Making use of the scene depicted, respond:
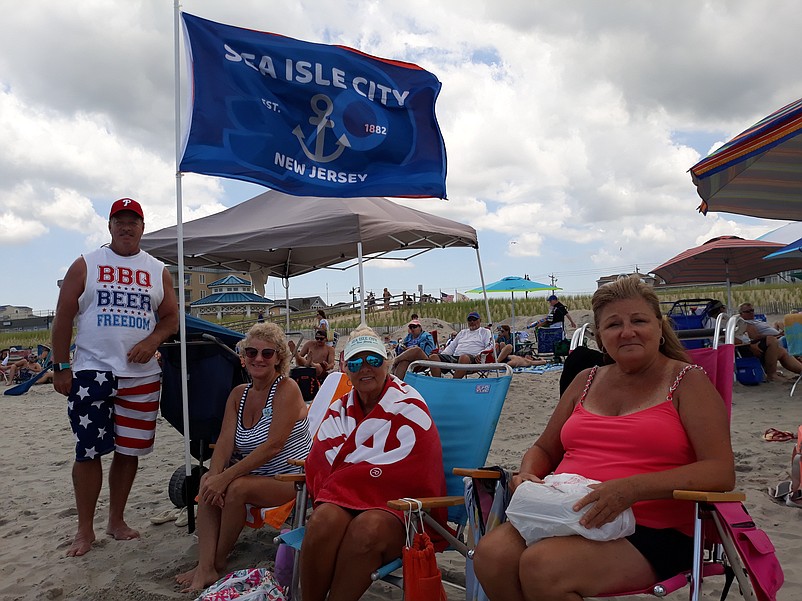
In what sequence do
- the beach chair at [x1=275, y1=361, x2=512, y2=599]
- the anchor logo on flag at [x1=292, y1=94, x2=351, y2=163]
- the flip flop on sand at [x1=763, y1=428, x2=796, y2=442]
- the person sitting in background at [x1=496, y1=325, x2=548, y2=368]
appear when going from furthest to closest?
the person sitting in background at [x1=496, y1=325, x2=548, y2=368] → the flip flop on sand at [x1=763, y1=428, x2=796, y2=442] → the anchor logo on flag at [x1=292, y1=94, x2=351, y2=163] → the beach chair at [x1=275, y1=361, x2=512, y2=599]

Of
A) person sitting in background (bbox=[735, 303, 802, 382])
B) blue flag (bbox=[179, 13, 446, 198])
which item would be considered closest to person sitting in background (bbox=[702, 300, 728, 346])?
person sitting in background (bbox=[735, 303, 802, 382])

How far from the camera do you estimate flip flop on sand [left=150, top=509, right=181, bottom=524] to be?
3.62 metres

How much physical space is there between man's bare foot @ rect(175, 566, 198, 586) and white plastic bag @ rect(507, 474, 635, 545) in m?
1.66

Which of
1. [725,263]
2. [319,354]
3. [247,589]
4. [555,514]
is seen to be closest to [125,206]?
[247,589]

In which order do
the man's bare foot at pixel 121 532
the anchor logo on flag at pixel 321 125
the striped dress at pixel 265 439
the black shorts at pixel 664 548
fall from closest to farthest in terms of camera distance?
the black shorts at pixel 664 548
the striped dress at pixel 265 439
the man's bare foot at pixel 121 532
the anchor logo on flag at pixel 321 125

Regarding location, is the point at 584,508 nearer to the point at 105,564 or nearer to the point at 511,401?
the point at 105,564

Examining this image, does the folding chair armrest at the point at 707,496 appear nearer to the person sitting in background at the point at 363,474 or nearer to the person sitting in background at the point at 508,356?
the person sitting in background at the point at 363,474

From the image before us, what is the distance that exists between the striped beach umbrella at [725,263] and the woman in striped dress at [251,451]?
331 inches

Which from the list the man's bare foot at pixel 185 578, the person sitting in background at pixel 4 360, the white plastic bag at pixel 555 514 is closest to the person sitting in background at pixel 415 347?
the man's bare foot at pixel 185 578

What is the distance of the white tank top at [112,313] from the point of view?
10.5ft

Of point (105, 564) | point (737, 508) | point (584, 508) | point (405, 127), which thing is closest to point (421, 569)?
point (584, 508)

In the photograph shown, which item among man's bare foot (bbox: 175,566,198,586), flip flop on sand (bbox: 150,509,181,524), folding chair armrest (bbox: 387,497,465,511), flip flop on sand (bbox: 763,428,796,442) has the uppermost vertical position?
folding chair armrest (bbox: 387,497,465,511)

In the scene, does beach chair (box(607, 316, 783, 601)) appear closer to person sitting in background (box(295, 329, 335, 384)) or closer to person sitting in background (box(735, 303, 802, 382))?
person sitting in background (box(735, 303, 802, 382))

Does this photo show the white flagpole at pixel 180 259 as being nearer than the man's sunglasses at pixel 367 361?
No
